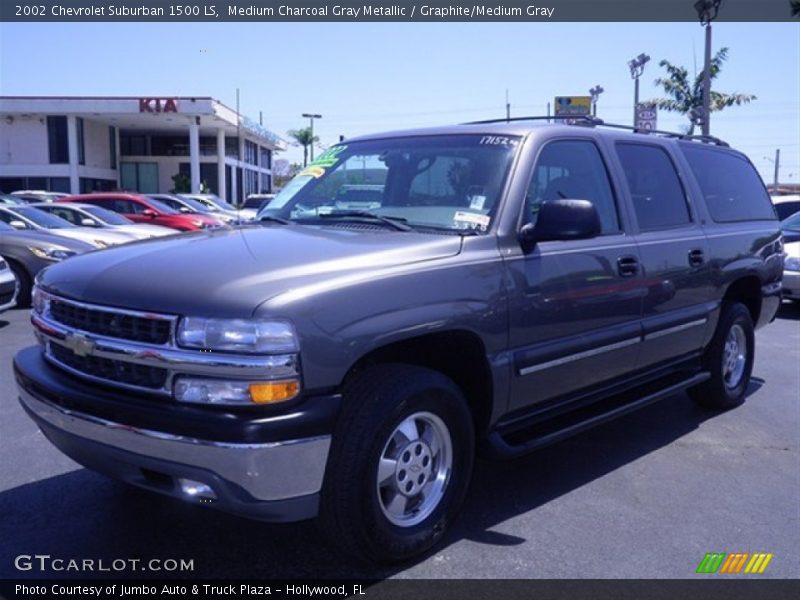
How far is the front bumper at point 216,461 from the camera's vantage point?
2.82 metres

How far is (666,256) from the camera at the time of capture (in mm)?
4871

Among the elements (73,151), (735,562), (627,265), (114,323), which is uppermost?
(73,151)

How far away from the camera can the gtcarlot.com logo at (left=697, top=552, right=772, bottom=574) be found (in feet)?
11.4

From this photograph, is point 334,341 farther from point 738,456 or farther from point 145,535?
point 738,456

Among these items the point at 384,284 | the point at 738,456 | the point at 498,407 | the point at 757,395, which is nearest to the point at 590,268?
the point at 498,407

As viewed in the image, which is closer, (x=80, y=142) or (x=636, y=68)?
(x=636, y=68)

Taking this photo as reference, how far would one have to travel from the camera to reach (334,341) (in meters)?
2.98

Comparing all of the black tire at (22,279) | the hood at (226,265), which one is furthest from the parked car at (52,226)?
the hood at (226,265)

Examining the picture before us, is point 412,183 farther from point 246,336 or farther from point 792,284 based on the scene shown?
point 792,284

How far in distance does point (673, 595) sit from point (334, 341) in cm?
175

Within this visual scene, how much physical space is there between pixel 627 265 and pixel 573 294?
0.59 m

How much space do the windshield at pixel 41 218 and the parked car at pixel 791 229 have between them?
1119cm

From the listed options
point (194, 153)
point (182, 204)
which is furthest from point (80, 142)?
point (182, 204)

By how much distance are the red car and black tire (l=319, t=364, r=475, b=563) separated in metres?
15.5
